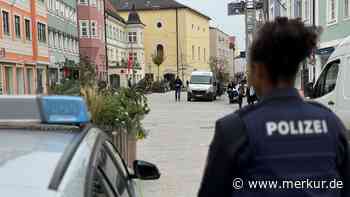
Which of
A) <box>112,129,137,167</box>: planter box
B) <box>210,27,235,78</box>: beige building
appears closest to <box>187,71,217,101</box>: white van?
<box>112,129,137,167</box>: planter box

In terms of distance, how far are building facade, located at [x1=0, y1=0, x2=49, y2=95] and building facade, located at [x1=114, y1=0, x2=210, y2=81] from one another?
5134 centimetres

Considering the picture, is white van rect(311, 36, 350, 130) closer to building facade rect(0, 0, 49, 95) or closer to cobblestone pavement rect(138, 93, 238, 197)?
cobblestone pavement rect(138, 93, 238, 197)

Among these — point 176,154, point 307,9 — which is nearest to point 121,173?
point 176,154

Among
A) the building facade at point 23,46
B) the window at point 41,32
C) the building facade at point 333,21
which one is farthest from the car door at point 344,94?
the window at point 41,32

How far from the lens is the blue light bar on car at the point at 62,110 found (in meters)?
2.75

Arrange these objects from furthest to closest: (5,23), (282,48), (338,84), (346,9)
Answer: (5,23) < (346,9) < (338,84) < (282,48)

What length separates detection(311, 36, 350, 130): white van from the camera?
30.2 feet

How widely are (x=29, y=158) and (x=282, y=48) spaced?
126 centimetres

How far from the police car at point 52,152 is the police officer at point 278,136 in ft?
1.89

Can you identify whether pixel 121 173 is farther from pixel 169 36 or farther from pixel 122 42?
pixel 169 36

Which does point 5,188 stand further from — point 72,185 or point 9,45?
point 9,45

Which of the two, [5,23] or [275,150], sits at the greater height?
[5,23]

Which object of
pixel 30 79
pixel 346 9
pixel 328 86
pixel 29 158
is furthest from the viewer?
pixel 30 79

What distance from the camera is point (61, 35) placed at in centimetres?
4934
